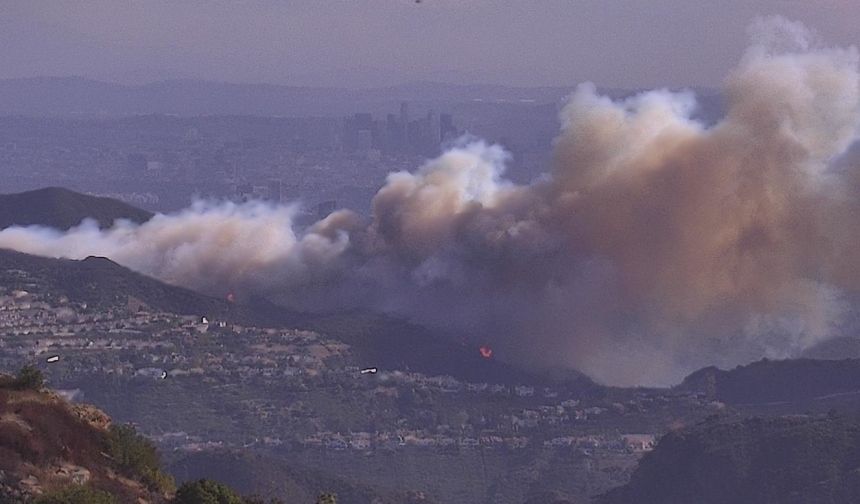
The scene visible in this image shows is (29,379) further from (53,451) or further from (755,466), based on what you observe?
(755,466)

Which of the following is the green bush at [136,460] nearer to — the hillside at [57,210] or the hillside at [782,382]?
the hillside at [782,382]

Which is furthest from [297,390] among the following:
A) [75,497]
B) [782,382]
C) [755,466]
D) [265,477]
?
[75,497]

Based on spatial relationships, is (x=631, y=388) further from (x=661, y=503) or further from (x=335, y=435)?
(x=661, y=503)

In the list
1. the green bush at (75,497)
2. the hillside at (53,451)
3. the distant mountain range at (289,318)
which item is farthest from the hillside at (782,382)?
the green bush at (75,497)

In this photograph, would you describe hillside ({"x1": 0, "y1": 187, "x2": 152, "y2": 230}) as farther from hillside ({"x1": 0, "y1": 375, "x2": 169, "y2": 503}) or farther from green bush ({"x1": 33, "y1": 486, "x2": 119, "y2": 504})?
green bush ({"x1": 33, "y1": 486, "x2": 119, "y2": 504})

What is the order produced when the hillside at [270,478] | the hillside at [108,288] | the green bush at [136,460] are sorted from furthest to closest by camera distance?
the hillside at [108,288]
the hillside at [270,478]
the green bush at [136,460]

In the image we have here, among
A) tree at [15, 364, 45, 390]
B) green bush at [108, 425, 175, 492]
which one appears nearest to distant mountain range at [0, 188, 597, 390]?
green bush at [108, 425, 175, 492]
